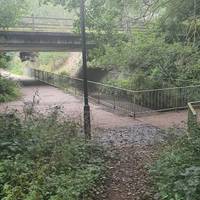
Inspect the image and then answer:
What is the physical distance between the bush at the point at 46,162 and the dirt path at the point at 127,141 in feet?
1.66

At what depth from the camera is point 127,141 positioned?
1178 cm

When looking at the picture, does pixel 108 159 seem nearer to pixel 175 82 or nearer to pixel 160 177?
pixel 160 177

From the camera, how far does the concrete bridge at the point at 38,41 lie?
2794 centimetres

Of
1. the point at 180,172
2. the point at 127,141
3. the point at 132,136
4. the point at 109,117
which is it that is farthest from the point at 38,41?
the point at 180,172

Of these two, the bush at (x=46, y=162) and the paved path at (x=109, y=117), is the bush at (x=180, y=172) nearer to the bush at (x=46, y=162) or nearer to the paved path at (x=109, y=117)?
the bush at (x=46, y=162)

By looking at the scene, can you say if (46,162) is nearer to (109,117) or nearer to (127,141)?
(127,141)

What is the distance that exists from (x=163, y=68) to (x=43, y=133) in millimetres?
11709

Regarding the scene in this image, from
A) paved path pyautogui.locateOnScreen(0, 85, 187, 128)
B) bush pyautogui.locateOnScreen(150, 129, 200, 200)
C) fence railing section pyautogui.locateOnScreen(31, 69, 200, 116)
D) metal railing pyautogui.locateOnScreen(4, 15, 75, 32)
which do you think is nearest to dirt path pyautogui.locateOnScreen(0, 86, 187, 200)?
paved path pyautogui.locateOnScreen(0, 85, 187, 128)

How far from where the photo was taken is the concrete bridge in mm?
27938

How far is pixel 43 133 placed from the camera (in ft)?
31.1

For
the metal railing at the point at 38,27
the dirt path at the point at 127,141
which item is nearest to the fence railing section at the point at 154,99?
the dirt path at the point at 127,141

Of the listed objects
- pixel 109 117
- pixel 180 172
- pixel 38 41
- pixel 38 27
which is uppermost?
pixel 38 27

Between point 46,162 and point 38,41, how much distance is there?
22.6 meters

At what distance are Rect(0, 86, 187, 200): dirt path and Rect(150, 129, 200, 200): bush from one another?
45 centimetres
